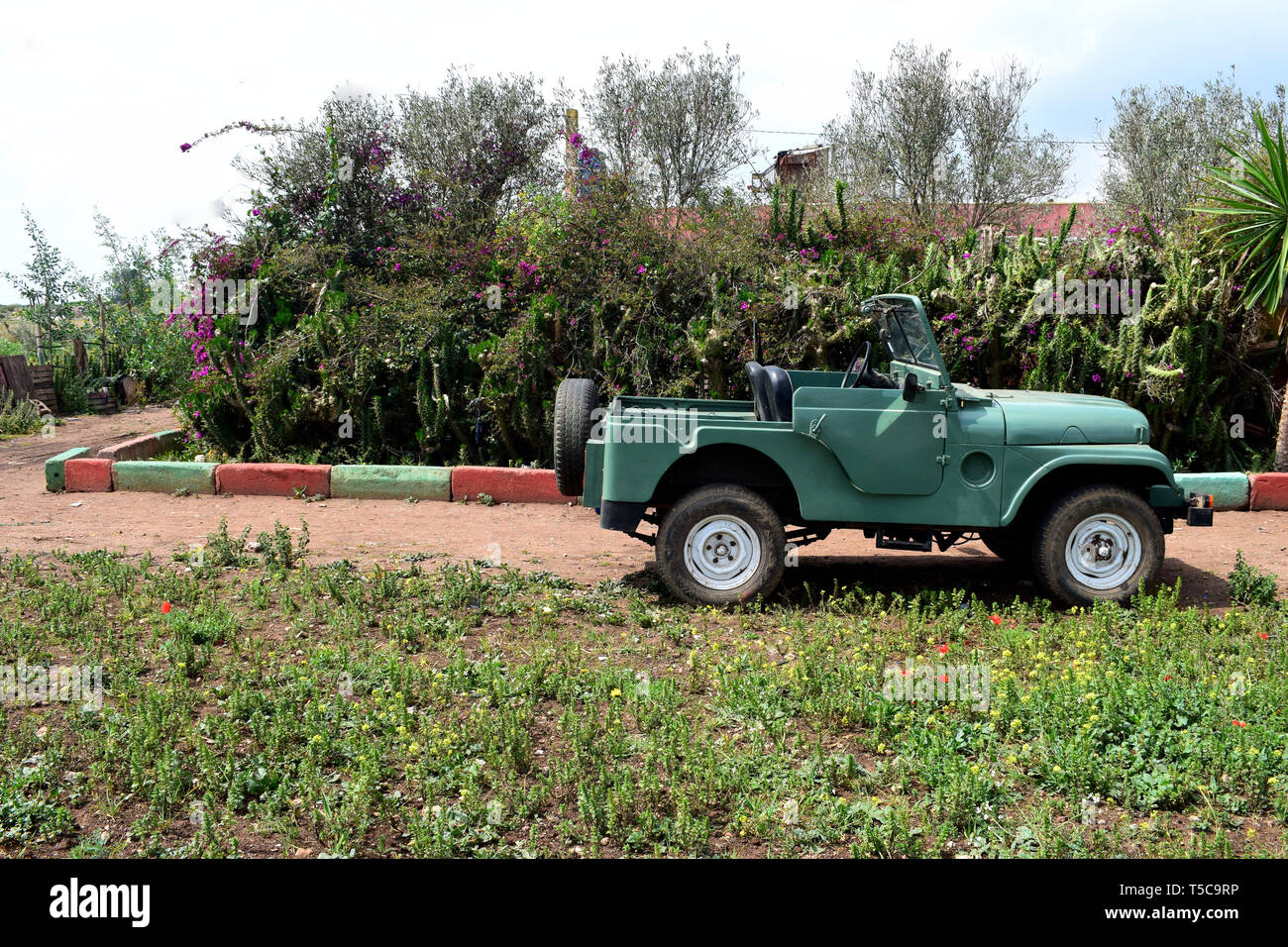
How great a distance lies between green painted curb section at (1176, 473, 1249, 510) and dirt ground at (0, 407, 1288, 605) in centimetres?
16

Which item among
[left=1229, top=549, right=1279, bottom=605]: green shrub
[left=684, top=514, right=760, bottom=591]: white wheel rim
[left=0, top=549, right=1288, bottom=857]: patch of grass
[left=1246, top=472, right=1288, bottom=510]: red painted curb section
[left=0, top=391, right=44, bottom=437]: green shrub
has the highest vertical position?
[left=0, top=391, right=44, bottom=437]: green shrub

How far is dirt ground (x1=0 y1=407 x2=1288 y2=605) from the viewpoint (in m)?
7.12

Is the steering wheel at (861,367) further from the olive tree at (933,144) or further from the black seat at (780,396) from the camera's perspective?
the olive tree at (933,144)

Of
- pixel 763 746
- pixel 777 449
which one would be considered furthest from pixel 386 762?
pixel 777 449

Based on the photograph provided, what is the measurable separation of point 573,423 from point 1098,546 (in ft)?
10.9

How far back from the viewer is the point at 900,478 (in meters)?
5.95

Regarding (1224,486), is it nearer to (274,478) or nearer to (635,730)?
(635,730)

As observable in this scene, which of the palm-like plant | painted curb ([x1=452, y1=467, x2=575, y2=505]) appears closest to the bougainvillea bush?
the palm-like plant

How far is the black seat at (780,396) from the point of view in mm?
6247

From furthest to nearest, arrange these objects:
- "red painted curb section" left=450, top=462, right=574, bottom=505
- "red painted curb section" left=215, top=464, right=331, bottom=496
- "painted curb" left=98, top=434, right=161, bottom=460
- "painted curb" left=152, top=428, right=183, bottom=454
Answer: "painted curb" left=152, top=428, right=183, bottom=454
"painted curb" left=98, top=434, right=161, bottom=460
"red painted curb section" left=215, top=464, right=331, bottom=496
"red painted curb section" left=450, top=462, right=574, bottom=505

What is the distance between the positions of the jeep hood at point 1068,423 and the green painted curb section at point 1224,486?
10.7 feet

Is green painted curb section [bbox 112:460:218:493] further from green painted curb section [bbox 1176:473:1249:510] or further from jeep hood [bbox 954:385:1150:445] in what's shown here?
green painted curb section [bbox 1176:473:1249:510]

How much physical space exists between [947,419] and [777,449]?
3.33 ft

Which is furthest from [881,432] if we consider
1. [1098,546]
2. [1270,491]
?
[1270,491]
